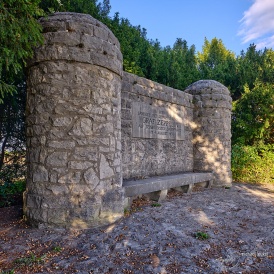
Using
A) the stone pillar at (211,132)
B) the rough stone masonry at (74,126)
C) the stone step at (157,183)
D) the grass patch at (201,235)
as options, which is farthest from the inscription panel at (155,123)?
the grass patch at (201,235)

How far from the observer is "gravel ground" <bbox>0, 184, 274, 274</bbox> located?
2830 millimetres

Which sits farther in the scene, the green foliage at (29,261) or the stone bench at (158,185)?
the stone bench at (158,185)

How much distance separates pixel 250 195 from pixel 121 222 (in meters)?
4.37

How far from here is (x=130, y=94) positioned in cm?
579

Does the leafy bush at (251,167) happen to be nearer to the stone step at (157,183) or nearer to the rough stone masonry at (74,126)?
the stone step at (157,183)

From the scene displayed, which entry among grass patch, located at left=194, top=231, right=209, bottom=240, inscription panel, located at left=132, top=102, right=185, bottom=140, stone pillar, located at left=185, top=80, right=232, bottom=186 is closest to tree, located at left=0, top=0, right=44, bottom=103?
inscription panel, located at left=132, top=102, right=185, bottom=140

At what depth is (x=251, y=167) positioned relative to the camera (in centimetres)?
1001

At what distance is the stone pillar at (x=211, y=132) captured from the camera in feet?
26.4

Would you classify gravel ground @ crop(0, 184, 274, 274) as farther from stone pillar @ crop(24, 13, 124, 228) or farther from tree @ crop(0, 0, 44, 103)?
tree @ crop(0, 0, 44, 103)

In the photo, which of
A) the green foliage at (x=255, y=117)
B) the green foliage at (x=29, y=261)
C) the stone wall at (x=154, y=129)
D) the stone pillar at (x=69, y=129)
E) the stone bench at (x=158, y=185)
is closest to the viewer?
the green foliage at (x=29, y=261)

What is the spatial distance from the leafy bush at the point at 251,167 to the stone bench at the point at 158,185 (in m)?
2.96

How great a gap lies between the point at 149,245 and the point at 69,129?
76.5 inches

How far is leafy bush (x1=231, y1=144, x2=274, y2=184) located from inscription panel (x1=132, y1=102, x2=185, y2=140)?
3.80m

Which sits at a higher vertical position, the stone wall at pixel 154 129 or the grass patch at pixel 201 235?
the stone wall at pixel 154 129
